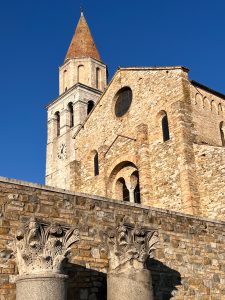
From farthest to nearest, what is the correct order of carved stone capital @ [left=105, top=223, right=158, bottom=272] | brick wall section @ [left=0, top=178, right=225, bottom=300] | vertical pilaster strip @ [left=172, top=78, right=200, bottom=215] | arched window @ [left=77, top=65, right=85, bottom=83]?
1. arched window @ [left=77, top=65, right=85, bottom=83]
2. vertical pilaster strip @ [left=172, top=78, right=200, bottom=215]
3. brick wall section @ [left=0, top=178, right=225, bottom=300]
4. carved stone capital @ [left=105, top=223, right=158, bottom=272]

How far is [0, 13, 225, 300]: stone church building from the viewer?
832cm

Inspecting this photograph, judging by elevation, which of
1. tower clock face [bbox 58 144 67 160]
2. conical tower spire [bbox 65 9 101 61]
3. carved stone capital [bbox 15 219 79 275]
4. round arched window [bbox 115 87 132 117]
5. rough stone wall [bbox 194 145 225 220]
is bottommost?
carved stone capital [bbox 15 219 79 275]

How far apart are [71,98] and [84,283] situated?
27.0m

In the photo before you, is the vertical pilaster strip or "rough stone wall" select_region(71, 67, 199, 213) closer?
the vertical pilaster strip

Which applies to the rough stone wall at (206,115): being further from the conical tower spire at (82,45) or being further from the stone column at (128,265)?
the conical tower spire at (82,45)

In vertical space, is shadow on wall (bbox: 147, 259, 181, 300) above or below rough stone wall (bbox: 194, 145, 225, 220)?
below

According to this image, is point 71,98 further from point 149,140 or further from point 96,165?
point 149,140

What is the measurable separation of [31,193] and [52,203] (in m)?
0.54

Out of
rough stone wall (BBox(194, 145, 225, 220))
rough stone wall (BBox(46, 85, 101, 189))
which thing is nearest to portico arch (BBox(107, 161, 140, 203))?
rough stone wall (BBox(194, 145, 225, 220))

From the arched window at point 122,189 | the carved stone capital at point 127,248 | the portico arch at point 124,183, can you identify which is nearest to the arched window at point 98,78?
the portico arch at point 124,183

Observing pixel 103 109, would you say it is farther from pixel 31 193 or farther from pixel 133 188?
pixel 31 193

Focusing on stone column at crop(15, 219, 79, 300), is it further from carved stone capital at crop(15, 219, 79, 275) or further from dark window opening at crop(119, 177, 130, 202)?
dark window opening at crop(119, 177, 130, 202)

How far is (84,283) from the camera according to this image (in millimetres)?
9508

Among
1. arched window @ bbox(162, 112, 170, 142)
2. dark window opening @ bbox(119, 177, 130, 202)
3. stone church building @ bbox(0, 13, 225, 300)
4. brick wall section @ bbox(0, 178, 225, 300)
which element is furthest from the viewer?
dark window opening @ bbox(119, 177, 130, 202)
